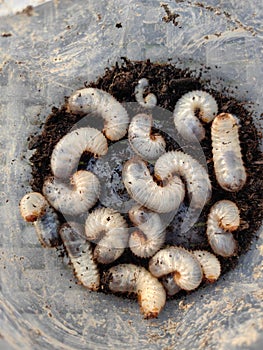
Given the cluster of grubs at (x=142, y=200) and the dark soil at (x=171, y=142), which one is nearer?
the cluster of grubs at (x=142, y=200)

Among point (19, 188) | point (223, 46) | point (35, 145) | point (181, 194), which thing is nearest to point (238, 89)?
point (223, 46)

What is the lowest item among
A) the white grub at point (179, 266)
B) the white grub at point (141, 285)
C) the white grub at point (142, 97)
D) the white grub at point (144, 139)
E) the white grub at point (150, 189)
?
the white grub at point (141, 285)

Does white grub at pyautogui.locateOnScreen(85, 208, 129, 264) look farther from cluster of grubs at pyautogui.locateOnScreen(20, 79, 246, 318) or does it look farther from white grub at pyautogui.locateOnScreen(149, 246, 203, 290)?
white grub at pyautogui.locateOnScreen(149, 246, 203, 290)

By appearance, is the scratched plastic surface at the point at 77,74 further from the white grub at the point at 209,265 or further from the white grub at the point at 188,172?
the white grub at the point at 188,172

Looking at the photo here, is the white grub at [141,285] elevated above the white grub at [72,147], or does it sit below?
below

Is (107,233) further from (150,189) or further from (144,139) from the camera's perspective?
(144,139)

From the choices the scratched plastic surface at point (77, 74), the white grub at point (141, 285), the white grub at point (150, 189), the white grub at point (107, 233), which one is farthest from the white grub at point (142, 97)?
the white grub at point (141, 285)

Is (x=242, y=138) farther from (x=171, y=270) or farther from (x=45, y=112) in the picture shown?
(x=45, y=112)
